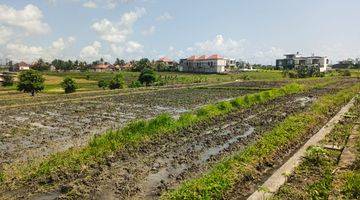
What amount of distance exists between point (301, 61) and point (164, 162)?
112935mm

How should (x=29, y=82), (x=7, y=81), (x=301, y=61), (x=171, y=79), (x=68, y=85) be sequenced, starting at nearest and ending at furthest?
(x=29, y=82) < (x=68, y=85) < (x=7, y=81) < (x=171, y=79) < (x=301, y=61)

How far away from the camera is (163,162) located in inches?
492

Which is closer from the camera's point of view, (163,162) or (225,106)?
(163,162)

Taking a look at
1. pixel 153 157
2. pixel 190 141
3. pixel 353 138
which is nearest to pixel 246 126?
pixel 190 141

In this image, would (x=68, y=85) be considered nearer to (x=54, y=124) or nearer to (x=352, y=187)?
(x=54, y=124)

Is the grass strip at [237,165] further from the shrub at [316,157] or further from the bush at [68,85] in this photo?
the bush at [68,85]

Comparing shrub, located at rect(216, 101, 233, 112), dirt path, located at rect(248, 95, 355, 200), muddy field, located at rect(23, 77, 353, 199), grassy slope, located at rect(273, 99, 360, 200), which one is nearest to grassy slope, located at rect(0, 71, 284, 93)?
shrub, located at rect(216, 101, 233, 112)

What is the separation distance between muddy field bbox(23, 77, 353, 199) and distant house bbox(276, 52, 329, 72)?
100064 millimetres

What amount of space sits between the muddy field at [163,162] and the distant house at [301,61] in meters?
100

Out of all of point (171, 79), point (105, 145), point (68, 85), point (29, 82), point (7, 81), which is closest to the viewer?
point (105, 145)

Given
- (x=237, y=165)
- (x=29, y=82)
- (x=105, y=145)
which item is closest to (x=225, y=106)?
(x=105, y=145)

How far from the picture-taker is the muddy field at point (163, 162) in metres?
9.67

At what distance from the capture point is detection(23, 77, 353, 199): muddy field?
31.7 feet

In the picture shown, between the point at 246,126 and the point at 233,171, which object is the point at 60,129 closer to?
the point at 246,126
